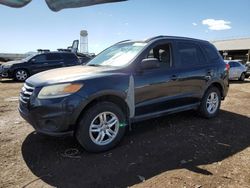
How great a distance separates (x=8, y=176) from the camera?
139 inches

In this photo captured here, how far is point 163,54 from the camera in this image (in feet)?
18.0

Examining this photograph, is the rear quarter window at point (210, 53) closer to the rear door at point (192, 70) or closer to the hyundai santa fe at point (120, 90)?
the hyundai santa fe at point (120, 90)

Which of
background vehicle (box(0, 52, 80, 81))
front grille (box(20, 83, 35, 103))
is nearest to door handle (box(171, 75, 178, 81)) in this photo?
front grille (box(20, 83, 35, 103))

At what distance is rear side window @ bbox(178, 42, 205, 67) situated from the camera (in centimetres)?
565

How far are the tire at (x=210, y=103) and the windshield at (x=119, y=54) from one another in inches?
84.9

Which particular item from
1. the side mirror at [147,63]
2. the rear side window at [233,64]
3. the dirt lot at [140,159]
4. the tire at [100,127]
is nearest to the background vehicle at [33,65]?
the dirt lot at [140,159]

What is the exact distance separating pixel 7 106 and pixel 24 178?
4677 millimetres

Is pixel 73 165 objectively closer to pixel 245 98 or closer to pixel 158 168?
pixel 158 168

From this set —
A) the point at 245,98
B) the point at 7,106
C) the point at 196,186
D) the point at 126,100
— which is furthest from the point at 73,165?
the point at 245,98

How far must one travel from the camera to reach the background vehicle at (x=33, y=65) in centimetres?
1515

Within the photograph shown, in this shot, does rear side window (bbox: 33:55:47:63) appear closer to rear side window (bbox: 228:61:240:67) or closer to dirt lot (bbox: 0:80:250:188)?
dirt lot (bbox: 0:80:250:188)

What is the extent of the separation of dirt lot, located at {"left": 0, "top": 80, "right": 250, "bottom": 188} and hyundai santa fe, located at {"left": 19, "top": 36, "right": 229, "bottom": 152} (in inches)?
15.9

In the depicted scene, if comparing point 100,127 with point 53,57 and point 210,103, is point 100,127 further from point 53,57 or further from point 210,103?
point 53,57

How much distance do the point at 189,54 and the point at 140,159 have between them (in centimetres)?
283
